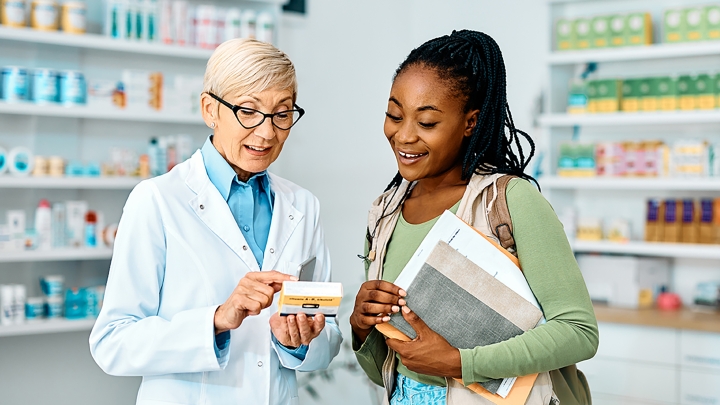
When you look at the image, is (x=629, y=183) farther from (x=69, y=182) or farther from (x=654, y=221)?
(x=69, y=182)

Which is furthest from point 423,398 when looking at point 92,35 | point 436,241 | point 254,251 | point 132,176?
point 92,35

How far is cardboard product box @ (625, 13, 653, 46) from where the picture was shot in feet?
12.6

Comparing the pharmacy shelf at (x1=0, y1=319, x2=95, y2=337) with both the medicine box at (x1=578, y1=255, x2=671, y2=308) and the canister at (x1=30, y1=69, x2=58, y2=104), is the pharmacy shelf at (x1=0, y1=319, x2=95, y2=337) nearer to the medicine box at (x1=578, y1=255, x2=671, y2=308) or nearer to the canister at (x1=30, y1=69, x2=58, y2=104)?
the canister at (x1=30, y1=69, x2=58, y2=104)

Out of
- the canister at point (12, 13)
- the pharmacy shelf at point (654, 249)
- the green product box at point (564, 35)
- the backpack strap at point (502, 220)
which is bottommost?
the pharmacy shelf at point (654, 249)

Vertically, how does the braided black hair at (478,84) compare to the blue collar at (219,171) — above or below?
above

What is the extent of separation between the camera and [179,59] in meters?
3.55

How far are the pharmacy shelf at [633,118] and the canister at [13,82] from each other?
277 cm

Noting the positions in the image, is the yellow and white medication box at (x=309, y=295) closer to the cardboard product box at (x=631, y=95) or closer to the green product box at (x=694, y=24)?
the cardboard product box at (x=631, y=95)

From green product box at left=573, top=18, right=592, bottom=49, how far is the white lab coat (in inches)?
117

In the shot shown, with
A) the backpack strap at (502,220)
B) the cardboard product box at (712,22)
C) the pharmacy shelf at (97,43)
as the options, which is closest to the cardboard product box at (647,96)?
the cardboard product box at (712,22)

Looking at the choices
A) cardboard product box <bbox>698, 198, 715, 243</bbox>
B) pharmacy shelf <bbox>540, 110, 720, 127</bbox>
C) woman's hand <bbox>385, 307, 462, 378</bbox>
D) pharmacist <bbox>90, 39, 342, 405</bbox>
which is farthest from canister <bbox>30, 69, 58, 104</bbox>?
cardboard product box <bbox>698, 198, 715, 243</bbox>

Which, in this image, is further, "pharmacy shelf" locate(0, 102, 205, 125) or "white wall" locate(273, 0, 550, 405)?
"white wall" locate(273, 0, 550, 405)

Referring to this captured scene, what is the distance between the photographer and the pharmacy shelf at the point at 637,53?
11.9 feet

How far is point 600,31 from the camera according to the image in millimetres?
3932
